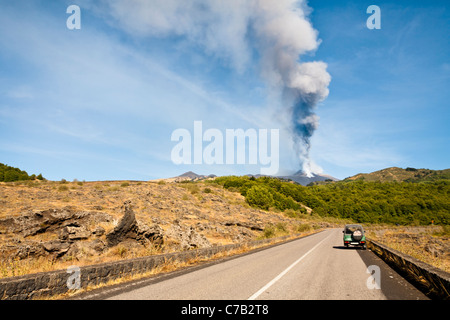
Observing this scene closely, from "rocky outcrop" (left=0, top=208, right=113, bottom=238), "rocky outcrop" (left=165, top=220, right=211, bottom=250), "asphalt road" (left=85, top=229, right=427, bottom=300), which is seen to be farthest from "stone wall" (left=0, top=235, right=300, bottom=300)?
"rocky outcrop" (left=0, top=208, right=113, bottom=238)

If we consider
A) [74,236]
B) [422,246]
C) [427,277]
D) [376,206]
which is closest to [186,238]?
[74,236]

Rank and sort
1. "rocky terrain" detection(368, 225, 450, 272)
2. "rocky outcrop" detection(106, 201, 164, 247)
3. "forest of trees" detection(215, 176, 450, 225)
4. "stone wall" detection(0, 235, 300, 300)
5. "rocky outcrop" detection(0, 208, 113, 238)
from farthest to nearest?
"forest of trees" detection(215, 176, 450, 225)
"rocky outcrop" detection(0, 208, 113, 238)
"rocky terrain" detection(368, 225, 450, 272)
"rocky outcrop" detection(106, 201, 164, 247)
"stone wall" detection(0, 235, 300, 300)

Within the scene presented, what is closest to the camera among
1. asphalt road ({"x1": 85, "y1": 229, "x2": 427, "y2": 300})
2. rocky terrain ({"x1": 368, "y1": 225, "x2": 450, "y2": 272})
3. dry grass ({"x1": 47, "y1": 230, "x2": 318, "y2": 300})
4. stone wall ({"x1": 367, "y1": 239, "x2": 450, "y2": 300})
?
stone wall ({"x1": 367, "y1": 239, "x2": 450, "y2": 300})

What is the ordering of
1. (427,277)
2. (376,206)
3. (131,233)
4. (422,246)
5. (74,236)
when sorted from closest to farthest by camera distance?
(427,277) → (131,233) → (74,236) → (422,246) → (376,206)

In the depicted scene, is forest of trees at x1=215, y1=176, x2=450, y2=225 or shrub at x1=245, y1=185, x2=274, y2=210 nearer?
shrub at x1=245, y1=185, x2=274, y2=210

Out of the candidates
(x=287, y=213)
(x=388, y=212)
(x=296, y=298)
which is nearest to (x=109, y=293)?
(x=296, y=298)

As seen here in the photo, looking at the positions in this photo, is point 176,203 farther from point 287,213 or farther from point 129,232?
point 287,213

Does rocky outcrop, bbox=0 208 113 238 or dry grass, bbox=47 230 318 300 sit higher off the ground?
rocky outcrop, bbox=0 208 113 238

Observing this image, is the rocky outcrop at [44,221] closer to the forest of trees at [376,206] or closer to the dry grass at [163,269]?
the dry grass at [163,269]

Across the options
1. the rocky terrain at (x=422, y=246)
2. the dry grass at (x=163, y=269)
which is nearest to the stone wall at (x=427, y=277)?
the rocky terrain at (x=422, y=246)

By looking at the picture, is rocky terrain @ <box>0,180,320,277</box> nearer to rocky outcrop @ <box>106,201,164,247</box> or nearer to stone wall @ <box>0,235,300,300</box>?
rocky outcrop @ <box>106,201,164,247</box>

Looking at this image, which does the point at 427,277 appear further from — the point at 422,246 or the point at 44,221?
the point at 422,246

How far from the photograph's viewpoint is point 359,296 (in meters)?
6.27
